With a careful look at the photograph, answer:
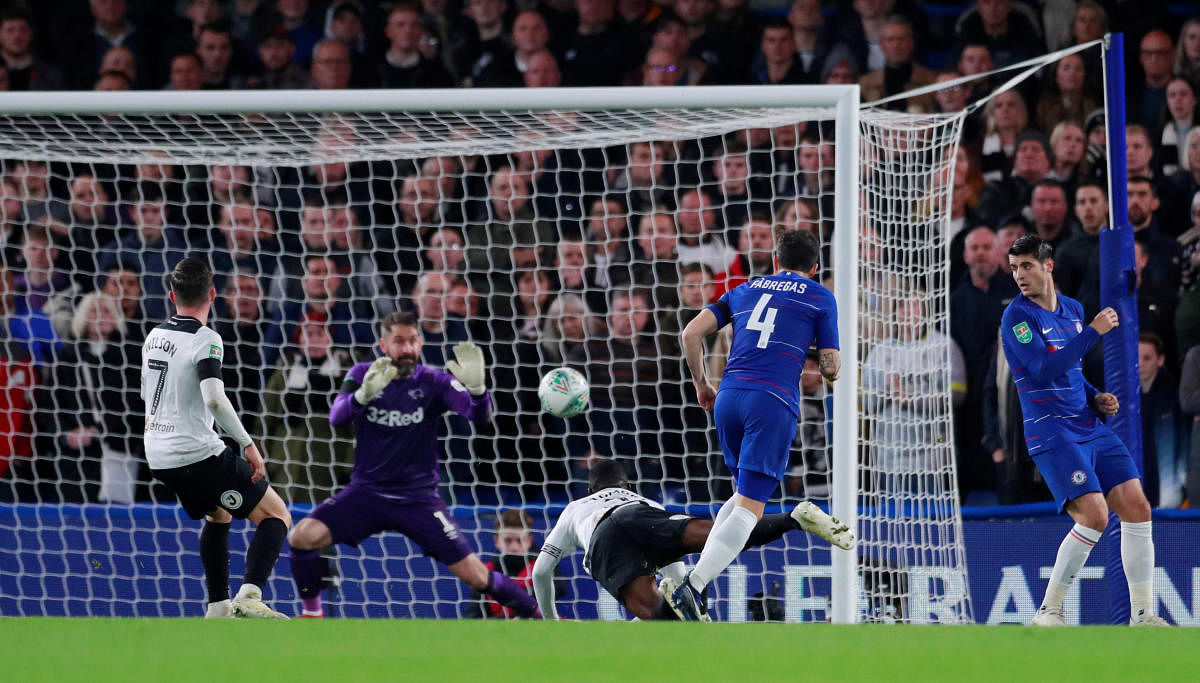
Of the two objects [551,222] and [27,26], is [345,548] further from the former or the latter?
→ [27,26]

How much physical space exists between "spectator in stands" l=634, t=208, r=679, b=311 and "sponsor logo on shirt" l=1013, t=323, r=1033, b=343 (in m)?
2.25

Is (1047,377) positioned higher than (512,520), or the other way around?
(1047,377)

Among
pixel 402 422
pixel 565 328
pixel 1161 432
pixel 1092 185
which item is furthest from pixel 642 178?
pixel 1161 432

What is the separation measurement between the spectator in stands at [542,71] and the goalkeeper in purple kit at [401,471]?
10.4 ft

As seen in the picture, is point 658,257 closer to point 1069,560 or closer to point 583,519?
point 583,519

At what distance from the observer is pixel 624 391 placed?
8.51 meters

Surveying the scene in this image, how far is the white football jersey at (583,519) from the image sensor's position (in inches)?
254

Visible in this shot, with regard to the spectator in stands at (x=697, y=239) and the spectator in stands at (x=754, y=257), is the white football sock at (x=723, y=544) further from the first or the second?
the spectator in stands at (x=697, y=239)

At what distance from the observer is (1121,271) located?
673 cm

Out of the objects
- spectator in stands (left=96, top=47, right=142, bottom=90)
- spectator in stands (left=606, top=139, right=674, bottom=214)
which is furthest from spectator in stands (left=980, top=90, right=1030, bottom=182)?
spectator in stands (left=96, top=47, right=142, bottom=90)

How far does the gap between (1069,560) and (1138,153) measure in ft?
10.4

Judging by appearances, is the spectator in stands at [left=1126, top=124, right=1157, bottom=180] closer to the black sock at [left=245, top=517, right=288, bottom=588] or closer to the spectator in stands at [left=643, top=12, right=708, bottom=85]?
the spectator in stands at [left=643, top=12, right=708, bottom=85]

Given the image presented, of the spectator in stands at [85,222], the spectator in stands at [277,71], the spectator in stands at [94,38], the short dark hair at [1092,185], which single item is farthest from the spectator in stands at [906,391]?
the spectator in stands at [94,38]

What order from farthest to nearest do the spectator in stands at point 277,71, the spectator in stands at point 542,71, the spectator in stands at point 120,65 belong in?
the spectator in stands at point 277,71 < the spectator in stands at point 120,65 < the spectator in stands at point 542,71
